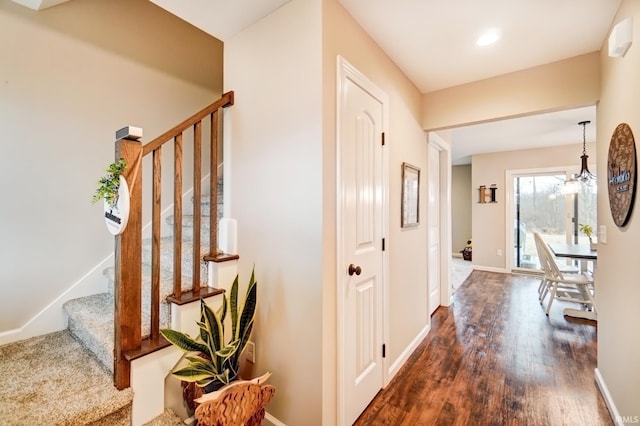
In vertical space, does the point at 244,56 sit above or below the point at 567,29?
below

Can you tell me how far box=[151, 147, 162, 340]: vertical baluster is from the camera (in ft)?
4.84

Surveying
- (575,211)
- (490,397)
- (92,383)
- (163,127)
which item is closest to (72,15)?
(163,127)

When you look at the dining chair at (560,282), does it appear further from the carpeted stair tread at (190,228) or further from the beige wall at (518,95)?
the carpeted stair tread at (190,228)

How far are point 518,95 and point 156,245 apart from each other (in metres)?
2.93

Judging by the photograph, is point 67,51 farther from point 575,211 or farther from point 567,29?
point 575,211

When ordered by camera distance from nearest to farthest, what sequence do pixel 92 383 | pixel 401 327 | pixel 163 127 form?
pixel 92 383, pixel 401 327, pixel 163 127

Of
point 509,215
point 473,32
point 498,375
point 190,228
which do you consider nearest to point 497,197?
point 509,215

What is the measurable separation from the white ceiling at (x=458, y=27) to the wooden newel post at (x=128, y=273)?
973 millimetres

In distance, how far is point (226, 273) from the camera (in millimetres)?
1763

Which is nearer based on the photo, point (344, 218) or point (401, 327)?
point (344, 218)

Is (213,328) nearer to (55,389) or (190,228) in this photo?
(55,389)

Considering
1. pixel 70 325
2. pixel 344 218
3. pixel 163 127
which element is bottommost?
pixel 70 325

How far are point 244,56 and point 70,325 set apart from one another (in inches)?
87.4

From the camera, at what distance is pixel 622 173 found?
5.19ft
